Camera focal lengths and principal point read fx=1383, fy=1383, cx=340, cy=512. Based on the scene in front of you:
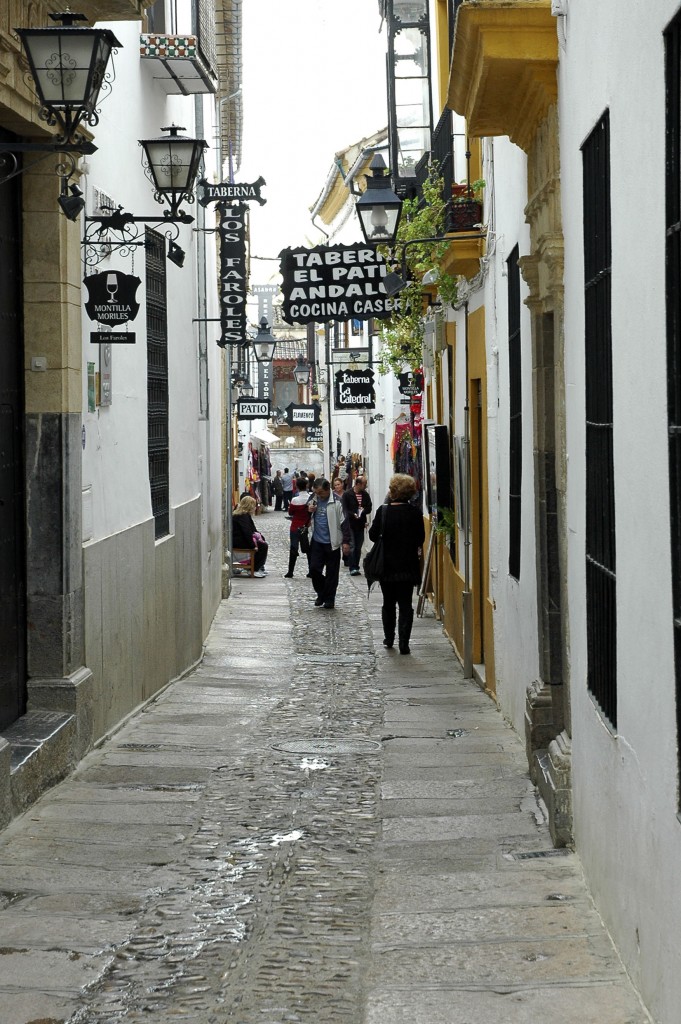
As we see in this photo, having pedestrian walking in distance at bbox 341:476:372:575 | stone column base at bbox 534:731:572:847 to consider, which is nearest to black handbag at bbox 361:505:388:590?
stone column base at bbox 534:731:572:847

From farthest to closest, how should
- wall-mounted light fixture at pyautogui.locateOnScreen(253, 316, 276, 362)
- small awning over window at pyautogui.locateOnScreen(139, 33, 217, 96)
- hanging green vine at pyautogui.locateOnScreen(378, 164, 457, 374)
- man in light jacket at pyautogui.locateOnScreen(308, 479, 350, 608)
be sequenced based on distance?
wall-mounted light fixture at pyautogui.locateOnScreen(253, 316, 276, 362) → man in light jacket at pyautogui.locateOnScreen(308, 479, 350, 608) → hanging green vine at pyautogui.locateOnScreen(378, 164, 457, 374) → small awning over window at pyautogui.locateOnScreen(139, 33, 217, 96)

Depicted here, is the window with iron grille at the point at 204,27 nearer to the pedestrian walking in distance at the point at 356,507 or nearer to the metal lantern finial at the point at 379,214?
the metal lantern finial at the point at 379,214

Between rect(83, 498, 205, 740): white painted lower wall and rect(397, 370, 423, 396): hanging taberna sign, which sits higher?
rect(397, 370, 423, 396): hanging taberna sign

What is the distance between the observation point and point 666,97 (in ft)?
12.4

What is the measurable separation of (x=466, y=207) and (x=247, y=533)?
1258 cm

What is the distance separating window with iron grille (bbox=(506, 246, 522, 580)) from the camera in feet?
29.5

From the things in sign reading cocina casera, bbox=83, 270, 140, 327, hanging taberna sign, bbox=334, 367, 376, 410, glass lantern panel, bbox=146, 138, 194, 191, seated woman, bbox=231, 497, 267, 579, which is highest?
glass lantern panel, bbox=146, 138, 194, 191

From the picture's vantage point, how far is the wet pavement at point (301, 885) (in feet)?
15.1

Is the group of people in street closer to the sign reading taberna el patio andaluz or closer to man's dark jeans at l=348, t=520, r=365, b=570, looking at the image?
man's dark jeans at l=348, t=520, r=365, b=570

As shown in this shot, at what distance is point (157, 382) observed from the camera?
12.2m

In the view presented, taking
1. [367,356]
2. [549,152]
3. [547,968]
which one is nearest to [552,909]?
[547,968]

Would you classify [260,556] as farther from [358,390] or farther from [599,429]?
[599,429]

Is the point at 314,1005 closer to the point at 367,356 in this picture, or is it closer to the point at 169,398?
the point at 169,398

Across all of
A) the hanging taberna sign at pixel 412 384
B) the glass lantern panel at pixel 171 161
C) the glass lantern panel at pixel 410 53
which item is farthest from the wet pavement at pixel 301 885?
the hanging taberna sign at pixel 412 384
